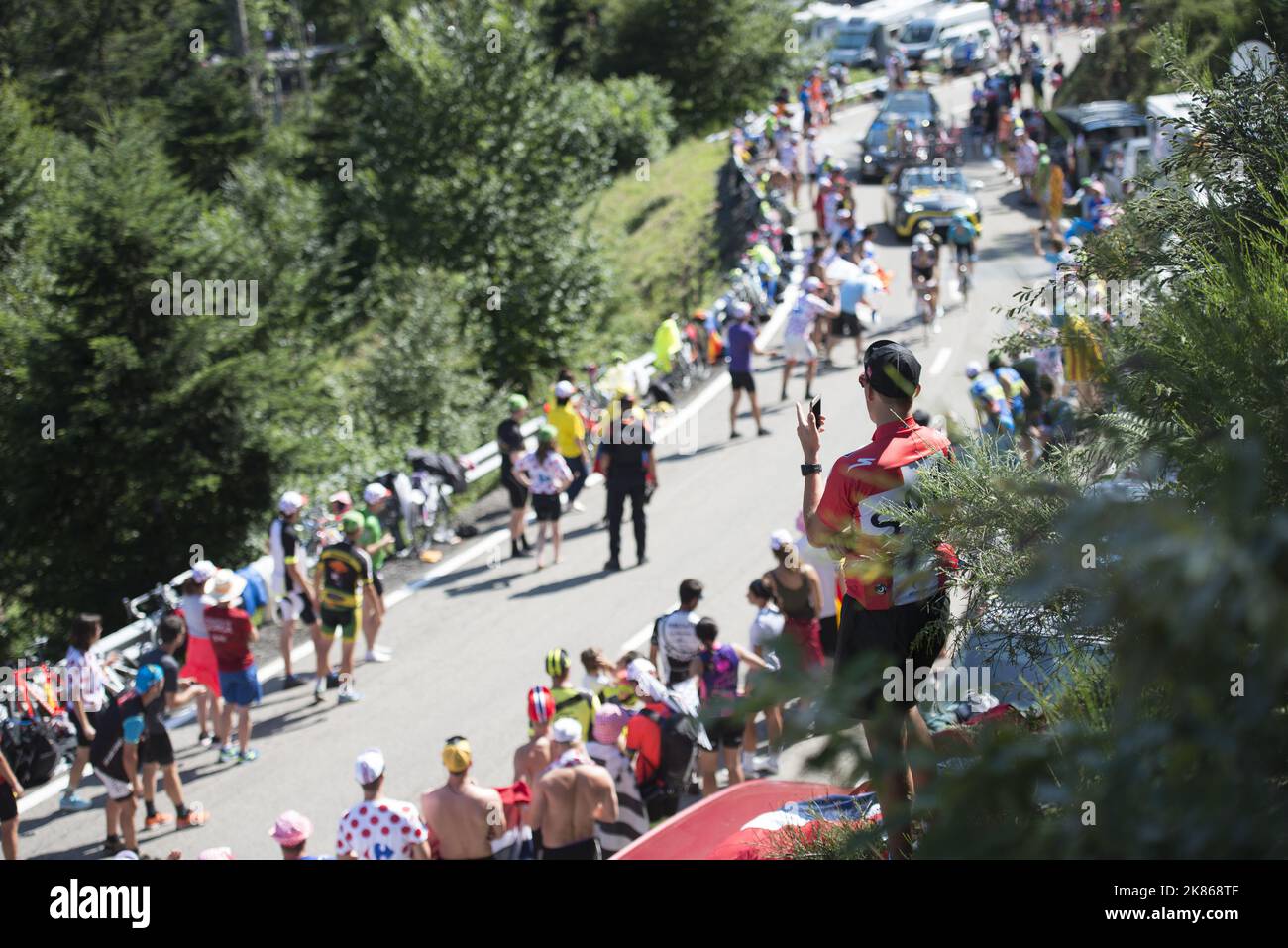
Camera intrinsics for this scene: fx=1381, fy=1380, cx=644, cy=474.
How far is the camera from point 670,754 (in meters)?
9.27

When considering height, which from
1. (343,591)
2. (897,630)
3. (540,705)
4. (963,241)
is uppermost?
(897,630)

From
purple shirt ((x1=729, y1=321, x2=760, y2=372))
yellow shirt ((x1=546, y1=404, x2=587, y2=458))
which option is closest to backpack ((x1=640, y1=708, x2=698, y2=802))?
yellow shirt ((x1=546, y1=404, x2=587, y2=458))

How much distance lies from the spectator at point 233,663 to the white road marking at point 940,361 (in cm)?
1186

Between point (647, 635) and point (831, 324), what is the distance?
9148 mm

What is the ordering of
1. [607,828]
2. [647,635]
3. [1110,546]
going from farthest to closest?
1. [647,635]
2. [607,828]
3. [1110,546]

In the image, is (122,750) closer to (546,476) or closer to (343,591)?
(343,591)

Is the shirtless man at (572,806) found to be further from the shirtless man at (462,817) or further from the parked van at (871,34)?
the parked van at (871,34)

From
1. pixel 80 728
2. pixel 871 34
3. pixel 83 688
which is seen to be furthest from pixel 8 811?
pixel 871 34

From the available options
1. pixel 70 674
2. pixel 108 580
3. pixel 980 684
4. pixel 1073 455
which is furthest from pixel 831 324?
pixel 1073 455

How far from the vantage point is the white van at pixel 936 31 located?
5044 centimetres

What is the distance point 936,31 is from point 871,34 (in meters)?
4.63

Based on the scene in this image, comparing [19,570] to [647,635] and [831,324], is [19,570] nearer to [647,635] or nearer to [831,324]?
[647,635]

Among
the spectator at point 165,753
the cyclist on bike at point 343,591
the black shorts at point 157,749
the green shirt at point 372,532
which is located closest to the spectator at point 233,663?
the spectator at point 165,753
